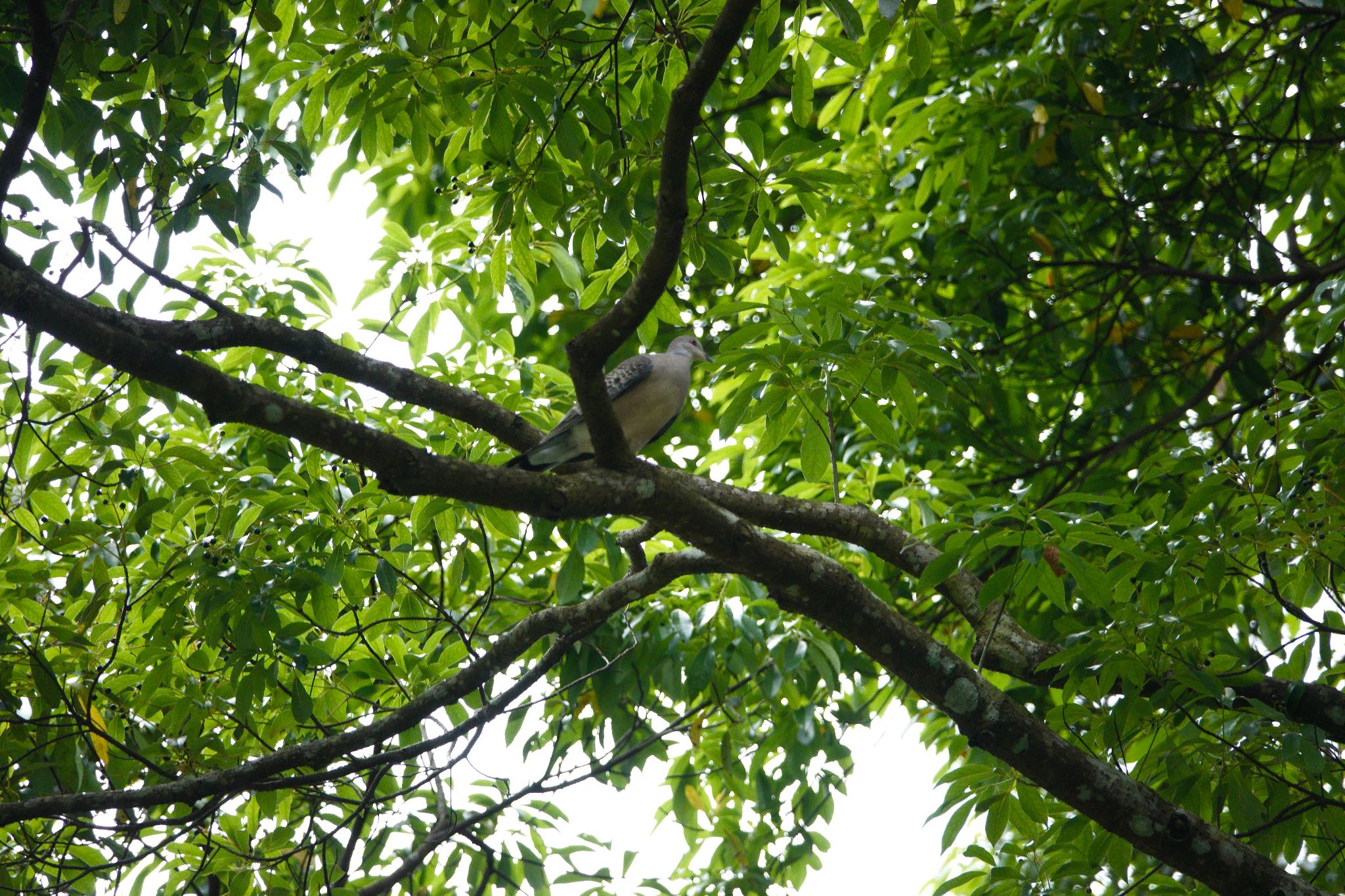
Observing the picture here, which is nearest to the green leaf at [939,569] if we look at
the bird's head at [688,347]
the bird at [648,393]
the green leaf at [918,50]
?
the green leaf at [918,50]

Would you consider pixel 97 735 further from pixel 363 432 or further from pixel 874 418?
pixel 874 418

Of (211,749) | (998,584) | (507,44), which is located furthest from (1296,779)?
(211,749)

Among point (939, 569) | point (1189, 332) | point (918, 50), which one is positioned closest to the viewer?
point (939, 569)

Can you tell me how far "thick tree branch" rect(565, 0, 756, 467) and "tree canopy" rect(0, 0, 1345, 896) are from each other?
0.4 inches

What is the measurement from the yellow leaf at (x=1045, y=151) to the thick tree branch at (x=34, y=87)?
3.91 meters

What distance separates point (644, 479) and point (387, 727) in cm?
105

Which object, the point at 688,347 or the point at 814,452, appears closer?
the point at 814,452

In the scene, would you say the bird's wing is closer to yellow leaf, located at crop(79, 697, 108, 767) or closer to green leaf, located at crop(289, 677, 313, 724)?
green leaf, located at crop(289, 677, 313, 724)

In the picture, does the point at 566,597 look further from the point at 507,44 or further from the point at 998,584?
the point at 507,44

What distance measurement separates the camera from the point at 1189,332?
5.44 metres

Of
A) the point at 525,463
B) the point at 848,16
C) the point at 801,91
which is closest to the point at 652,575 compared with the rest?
the point at 525,463

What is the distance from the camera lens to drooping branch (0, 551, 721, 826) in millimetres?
2576

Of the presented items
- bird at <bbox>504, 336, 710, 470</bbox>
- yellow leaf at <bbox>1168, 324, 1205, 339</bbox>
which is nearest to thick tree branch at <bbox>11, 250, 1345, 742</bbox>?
bird at <bbox>504, 336, 710, 470</bbox>

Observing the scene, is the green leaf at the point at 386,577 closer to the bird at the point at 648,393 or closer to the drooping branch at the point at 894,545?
the drooping branch at the point at 894,545
